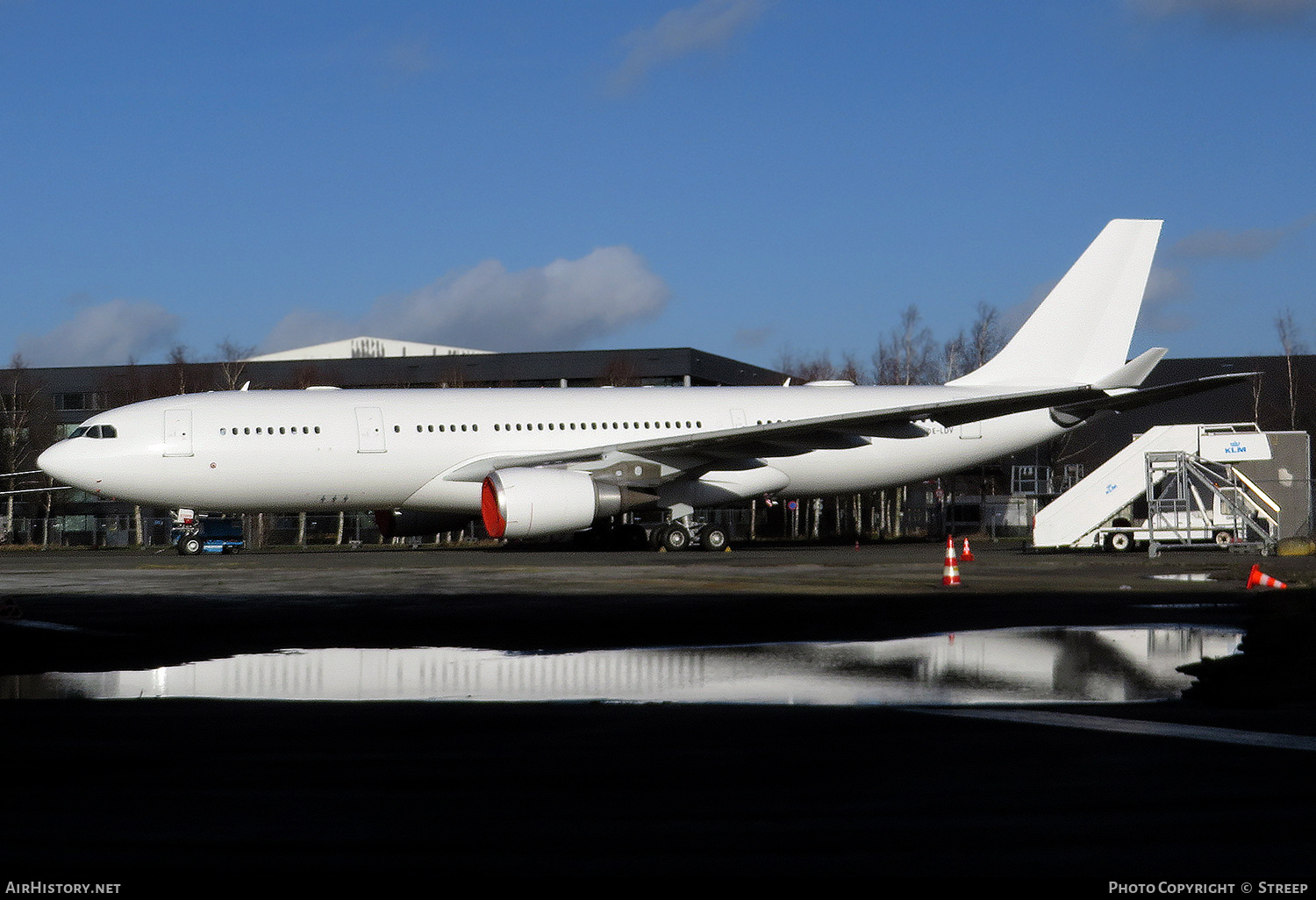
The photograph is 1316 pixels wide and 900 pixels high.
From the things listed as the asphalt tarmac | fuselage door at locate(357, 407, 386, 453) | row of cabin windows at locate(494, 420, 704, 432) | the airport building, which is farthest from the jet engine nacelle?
the airport building

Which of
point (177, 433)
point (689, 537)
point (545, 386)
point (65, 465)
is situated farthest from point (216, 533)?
point (545, 386)

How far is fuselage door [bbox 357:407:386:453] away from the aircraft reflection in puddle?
16412mm

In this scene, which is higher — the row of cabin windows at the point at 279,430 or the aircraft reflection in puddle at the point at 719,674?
the row of cabin windows at the point at 279,430

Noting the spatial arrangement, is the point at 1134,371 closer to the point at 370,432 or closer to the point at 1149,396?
the point at 1149,396

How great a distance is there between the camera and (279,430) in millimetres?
25453

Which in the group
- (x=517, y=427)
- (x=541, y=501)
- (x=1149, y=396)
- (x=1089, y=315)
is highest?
(x=1089, y=315)

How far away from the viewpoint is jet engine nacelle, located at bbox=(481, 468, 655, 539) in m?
23.1

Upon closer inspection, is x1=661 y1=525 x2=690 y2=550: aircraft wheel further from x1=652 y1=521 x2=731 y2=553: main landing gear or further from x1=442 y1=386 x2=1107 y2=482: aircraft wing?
x1=442 y1=386 x2=1107 y2=482: aircraft wing

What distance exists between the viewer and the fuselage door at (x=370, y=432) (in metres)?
25.6

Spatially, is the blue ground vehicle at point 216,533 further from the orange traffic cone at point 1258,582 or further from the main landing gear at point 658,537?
the orange traffic cone at point 1258,582

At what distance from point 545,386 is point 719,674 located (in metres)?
51.1

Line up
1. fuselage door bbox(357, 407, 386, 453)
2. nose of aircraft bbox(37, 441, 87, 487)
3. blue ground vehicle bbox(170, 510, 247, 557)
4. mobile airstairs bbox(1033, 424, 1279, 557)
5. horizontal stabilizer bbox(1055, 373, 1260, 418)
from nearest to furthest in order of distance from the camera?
horizontal stabilizer bbox(1055, 373, 1260, 418) → nose of aircraft bbox(37, 441, 87, 487) → fuselage door bbox(357, 407, 386, 453) → mobile airstairs bbox(1033, 424, 1279, 557) → blue ground vehicle bbox(170, 510, 247, 557)

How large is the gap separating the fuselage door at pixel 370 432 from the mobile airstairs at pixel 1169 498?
13989 mm

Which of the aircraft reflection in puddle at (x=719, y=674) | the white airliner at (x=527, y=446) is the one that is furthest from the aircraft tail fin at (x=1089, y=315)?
the aircraft reflection in puddle at (x=719, y=674)
